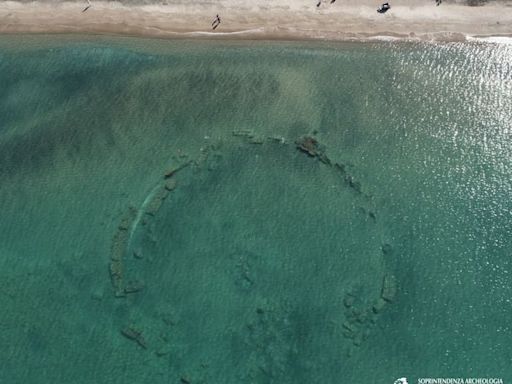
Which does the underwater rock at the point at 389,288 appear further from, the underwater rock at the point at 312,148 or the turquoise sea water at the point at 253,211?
the underwater rock at the point at 312,148

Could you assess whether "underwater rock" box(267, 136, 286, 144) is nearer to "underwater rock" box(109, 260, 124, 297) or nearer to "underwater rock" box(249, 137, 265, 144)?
"underwater rock" box(249, 137, 265, 144)

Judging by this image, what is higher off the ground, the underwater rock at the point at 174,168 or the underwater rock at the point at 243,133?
the underwater rock at the point at 243,133

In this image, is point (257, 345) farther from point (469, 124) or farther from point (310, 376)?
point (469, 124)

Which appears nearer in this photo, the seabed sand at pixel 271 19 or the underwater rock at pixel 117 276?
the underwater rock at pixel 117 276

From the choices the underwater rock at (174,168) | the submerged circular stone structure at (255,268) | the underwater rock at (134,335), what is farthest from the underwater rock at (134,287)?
the underwater rock at (174,168)

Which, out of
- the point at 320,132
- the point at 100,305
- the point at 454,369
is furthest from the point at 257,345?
the point at 320,132

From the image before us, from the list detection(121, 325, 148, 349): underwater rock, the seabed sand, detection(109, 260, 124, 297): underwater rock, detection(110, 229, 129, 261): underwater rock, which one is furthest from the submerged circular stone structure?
the seabed sand
